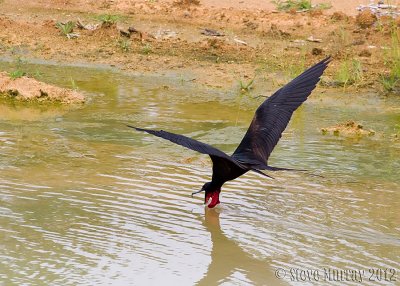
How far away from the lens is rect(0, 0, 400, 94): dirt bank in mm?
10828

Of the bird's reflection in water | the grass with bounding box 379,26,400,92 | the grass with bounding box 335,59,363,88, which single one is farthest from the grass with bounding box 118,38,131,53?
the bird's reflection in water

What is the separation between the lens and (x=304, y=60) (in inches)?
432

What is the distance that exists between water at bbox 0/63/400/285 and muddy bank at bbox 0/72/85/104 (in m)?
0.25

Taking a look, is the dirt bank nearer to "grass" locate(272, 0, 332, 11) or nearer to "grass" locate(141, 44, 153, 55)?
"grass" locate(141, 44, 153, 55)

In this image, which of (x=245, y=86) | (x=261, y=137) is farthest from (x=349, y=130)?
(x=261, y=137)

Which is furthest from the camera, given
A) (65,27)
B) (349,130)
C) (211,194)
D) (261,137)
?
(65,27)

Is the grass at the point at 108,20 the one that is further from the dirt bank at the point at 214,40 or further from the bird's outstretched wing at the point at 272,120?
the bird's outstretched wing at the point at 272,120

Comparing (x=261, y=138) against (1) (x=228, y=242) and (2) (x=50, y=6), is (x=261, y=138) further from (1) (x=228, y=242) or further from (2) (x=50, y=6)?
(2) (x=50, y=6)

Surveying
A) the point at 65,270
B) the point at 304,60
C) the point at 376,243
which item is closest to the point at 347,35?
the point at 304,60

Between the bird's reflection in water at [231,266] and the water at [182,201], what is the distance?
1 centimetres

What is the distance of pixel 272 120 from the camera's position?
21.6 ft

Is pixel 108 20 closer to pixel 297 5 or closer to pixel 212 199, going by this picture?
pixel 297 5

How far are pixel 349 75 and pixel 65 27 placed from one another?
13.9 ft

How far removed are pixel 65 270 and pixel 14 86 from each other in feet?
15.9
